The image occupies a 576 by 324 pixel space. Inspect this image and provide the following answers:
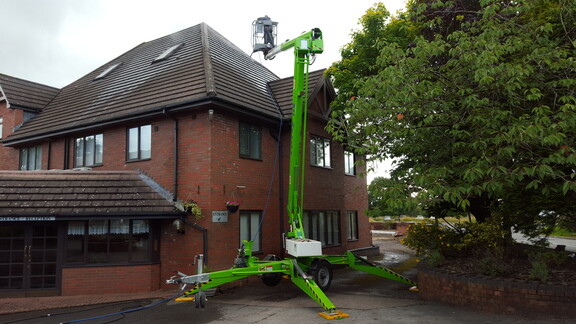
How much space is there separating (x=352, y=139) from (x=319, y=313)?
4.63 m

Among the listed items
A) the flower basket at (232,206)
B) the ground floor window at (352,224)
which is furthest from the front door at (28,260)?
the ground floor window at (352,224)

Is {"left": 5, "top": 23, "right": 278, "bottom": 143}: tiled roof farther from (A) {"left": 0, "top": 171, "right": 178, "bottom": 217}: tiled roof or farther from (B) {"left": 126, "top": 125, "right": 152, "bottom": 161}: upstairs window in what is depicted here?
(A) {"left": 0, "top": 171, "right": 178, "bottom": 217}: tiled roof

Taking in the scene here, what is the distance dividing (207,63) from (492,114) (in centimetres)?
1001

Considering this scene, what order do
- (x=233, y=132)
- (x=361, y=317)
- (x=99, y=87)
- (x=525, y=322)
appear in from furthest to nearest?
1. (x=99, y=87)
2. (x=233, y=132)
3. (x=361, y=317)
4. (x=525, y=322)

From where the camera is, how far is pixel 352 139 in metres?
11.1

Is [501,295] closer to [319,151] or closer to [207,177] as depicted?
[207,177]

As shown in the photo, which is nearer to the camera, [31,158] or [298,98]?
[298,98]

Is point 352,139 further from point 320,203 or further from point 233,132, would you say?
point 320,203

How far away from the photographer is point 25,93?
65.3ft

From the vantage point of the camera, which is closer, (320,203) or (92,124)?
(92,124)

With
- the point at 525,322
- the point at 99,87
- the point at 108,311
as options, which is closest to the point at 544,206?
the point at 525,322

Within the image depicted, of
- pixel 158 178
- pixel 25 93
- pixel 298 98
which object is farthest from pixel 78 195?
pixel 25 93

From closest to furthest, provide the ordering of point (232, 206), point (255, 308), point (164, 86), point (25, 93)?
point (255, 308), point (232, 206), point (164, 86), point (25, 93)

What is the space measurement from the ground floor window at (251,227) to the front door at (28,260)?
5.56 meters
